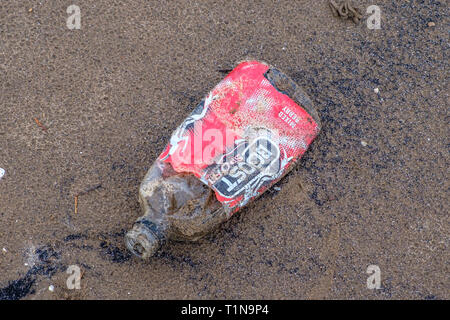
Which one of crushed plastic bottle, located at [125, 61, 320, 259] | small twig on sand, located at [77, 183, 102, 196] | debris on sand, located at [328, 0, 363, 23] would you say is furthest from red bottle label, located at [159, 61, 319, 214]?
debris on sand, located at [328, 0, 363, 23]

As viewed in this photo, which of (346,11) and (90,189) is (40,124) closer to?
(90,189)

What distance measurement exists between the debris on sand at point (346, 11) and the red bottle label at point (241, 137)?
58cm

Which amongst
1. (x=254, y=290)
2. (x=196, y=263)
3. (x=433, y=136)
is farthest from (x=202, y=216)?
(x=433, y=136)

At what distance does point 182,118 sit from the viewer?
2.43 metres

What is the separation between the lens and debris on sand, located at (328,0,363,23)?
252 cm

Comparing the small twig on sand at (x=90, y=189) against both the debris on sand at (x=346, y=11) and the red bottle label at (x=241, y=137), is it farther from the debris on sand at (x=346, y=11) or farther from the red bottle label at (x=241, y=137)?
the debris on sand at (x=346, y=11)

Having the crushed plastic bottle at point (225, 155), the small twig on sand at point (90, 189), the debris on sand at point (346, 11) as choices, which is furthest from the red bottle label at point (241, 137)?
the debris on sand at point (346, 11)

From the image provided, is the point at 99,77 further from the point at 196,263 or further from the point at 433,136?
the point at 433,136

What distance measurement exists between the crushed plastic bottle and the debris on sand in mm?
539

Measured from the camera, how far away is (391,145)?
2.40 meters

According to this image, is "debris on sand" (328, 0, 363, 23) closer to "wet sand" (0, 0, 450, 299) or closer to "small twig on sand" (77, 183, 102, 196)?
"wet sand" (0, 0, 450, 299)

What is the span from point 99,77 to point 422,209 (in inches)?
69.3

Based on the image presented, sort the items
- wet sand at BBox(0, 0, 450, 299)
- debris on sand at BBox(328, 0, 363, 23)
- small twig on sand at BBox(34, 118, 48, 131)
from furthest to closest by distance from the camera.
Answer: debris on sand at BBox(328, 0, 363, 23), small twig on sand at BBox(34, 118, 48, 131), wet sand at BBox(0, 0, 450, 299)
